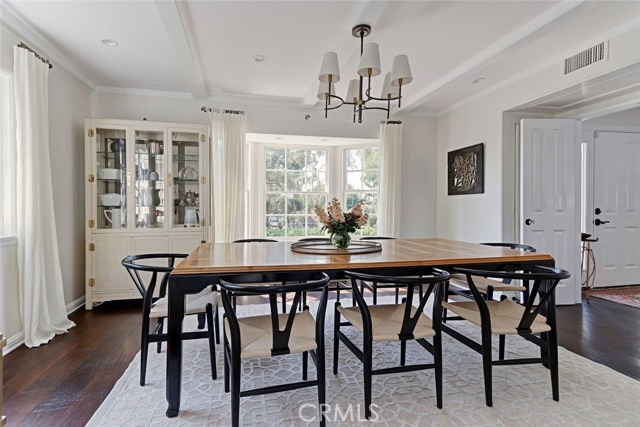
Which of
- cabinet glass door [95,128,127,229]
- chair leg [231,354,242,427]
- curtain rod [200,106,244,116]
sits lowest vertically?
chair leg [231,354,242,427]

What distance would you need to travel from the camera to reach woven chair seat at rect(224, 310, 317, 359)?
1.67 metres

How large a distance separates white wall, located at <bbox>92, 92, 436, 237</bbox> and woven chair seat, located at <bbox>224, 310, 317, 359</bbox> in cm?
315

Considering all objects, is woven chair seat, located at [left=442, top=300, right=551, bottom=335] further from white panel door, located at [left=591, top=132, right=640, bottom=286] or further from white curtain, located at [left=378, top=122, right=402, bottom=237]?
white panel door, located at [left=591, top=132, right=640, bottom=286]

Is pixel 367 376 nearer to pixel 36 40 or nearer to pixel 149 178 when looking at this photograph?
pixel 149 178

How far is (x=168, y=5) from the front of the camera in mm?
2285

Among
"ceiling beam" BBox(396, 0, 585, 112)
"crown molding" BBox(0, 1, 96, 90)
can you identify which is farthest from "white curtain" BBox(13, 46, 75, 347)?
"ceiling beam" BBox(396, 0, 585, 112)

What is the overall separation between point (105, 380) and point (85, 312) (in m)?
1.74

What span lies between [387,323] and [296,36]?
2.36 m

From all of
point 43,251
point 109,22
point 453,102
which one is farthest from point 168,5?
point 453,102

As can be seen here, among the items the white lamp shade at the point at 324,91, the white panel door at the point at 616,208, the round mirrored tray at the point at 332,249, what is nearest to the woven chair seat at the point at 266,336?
the round mirrored tray at the point at 332,249

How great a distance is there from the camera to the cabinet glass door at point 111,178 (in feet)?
12.5

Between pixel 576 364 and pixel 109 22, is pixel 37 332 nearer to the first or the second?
pixel 109 22

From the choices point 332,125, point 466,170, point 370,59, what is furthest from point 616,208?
point 370,59

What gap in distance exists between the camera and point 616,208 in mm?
4570
